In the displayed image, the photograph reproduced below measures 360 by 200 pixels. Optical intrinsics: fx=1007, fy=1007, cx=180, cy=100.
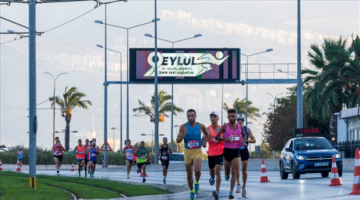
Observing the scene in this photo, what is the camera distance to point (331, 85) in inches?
2315

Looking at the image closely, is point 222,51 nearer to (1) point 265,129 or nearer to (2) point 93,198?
(1) point 265,129

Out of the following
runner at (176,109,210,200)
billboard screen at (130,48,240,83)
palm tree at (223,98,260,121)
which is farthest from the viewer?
palm tree at (223,98,260,121)

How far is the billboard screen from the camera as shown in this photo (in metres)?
75.8

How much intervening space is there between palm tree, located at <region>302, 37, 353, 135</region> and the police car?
2296cm

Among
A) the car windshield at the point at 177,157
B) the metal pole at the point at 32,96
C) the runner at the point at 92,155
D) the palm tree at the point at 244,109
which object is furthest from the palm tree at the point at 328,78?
the palm tree at the point at 244,109

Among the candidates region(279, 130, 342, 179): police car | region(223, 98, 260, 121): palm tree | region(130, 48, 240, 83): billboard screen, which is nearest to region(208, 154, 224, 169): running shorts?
region(279, 130, 342, 179): police car

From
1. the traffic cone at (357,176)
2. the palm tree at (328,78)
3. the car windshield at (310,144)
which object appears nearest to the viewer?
the traffic cone at (357,176)

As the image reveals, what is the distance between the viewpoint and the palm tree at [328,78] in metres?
58.0

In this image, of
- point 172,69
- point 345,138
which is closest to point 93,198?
point 345,138

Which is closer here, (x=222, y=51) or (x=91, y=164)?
(x=91, y=164)

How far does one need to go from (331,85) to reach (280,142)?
45891 millimetres

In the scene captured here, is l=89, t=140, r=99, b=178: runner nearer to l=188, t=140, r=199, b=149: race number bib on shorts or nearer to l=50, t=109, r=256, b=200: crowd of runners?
l=50, t=109, r=256, b=200: crowd of runners

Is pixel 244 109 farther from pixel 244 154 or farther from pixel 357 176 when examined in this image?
pixel 357 176

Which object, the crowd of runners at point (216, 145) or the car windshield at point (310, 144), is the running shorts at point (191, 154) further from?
the car windshield at point (310, 144)
